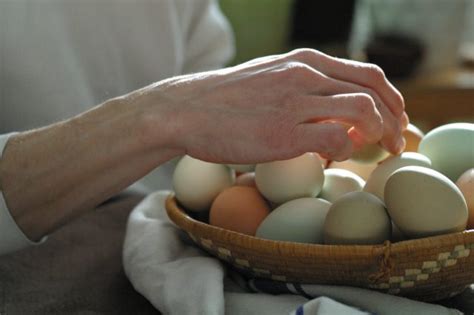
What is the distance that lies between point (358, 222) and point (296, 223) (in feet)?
0.18

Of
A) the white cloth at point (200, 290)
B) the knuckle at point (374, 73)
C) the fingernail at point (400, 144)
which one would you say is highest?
the knuckle at point (374, 73)

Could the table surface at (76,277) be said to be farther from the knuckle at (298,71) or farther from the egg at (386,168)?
the knuckle at (298,71)

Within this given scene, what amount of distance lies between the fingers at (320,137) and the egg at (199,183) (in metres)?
0.13

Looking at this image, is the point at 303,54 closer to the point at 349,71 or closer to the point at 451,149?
the point at 349,71

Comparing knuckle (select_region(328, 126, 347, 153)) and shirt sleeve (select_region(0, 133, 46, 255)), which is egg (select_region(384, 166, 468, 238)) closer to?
knuckle (select_region(328, 126, 347, 153))

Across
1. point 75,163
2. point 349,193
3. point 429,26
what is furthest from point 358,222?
point 429,26

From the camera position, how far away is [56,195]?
0.63 metres

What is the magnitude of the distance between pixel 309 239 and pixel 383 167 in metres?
0.10

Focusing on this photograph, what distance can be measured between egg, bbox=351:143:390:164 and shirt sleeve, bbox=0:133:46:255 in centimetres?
32

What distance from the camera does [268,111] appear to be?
57 centimetres

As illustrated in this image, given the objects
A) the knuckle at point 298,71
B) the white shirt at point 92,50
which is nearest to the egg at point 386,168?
the knuckle at point 298,71

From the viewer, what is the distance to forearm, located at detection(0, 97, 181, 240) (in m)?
0.60

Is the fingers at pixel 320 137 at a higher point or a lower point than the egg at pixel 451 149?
higher

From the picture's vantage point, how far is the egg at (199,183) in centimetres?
65
